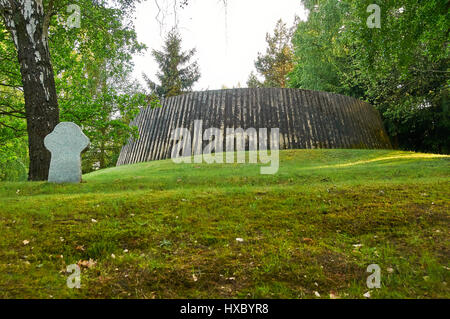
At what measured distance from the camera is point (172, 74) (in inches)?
1111

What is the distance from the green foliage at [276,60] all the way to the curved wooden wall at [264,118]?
874 inches

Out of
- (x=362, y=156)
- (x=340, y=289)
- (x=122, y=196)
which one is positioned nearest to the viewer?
(x=340, y=289)

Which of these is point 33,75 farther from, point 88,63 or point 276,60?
point 276,60

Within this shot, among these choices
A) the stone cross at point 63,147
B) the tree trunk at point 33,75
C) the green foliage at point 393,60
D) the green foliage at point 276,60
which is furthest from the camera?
the green foliage at point 276,60

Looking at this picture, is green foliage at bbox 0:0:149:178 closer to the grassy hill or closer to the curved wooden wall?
the grassy hill

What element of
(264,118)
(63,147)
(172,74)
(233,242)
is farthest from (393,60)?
(172,74)

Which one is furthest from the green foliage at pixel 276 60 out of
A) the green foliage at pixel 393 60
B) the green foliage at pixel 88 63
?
the green foliage at pixel 88 63

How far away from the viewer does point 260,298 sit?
2797mm

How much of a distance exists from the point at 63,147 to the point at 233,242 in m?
4.98

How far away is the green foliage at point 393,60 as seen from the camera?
837 centimetres

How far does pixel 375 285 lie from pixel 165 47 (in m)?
28.9

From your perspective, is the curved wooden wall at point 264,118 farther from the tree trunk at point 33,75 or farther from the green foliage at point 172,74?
the green foliage at point 172,74

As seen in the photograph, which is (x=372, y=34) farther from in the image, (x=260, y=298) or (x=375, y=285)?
(x=260, y=298)
